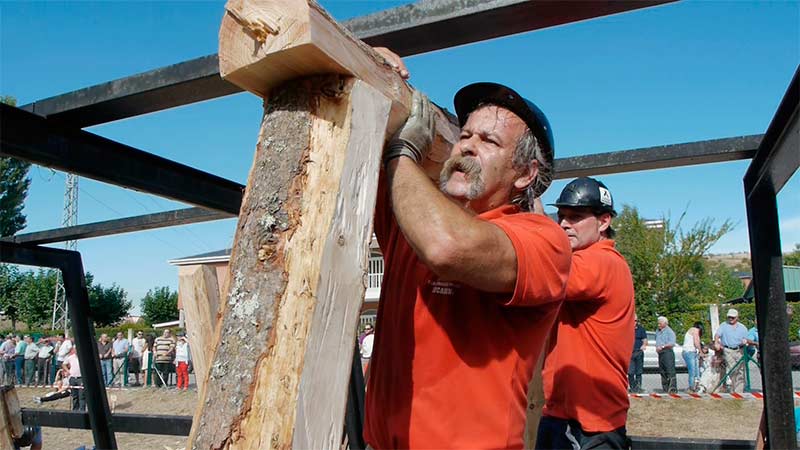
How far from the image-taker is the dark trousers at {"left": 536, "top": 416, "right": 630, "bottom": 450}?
120 inches

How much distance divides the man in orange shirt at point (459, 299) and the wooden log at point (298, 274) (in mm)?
196

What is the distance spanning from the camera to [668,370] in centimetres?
1426

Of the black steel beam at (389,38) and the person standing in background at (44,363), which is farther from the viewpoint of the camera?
the person standing in background at (44,363)

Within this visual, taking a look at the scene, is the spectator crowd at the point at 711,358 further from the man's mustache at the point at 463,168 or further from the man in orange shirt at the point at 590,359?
the man's mustache at the point at 463,168

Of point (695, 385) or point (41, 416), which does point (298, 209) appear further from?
point (695, 385)

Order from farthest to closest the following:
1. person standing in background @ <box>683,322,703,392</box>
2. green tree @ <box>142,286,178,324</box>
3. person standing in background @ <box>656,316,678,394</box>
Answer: green tree @ <box>142,286,178,324</box>
person standing in background @ <box>683,322,703,392</box>
person standing in background @ <box>656,316,678,394</box>

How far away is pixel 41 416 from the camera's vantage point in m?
5.43

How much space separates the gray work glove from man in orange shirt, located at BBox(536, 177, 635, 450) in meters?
1.51

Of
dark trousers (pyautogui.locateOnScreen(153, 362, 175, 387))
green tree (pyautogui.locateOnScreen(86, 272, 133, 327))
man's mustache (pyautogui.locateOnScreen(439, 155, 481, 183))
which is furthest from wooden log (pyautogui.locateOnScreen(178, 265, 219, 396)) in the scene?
green tree (pyautogui.locateOnScreen(86, 272, 133, 327))

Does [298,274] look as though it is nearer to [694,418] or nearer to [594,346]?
[594,346]

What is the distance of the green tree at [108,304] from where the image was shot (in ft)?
180

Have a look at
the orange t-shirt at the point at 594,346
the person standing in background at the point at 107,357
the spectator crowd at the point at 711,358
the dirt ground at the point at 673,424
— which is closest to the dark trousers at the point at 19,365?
the person standing in background at the point at 107,357

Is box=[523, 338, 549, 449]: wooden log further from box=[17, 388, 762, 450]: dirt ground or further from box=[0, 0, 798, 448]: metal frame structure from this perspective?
box=[17, 388, 762, 450]: dirt ground

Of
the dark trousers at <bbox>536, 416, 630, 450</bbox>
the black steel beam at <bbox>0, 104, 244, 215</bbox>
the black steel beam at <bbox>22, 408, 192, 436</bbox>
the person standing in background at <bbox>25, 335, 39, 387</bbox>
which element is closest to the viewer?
the black steel beam at <bbox>0, 104, 244, 215</bbox>
